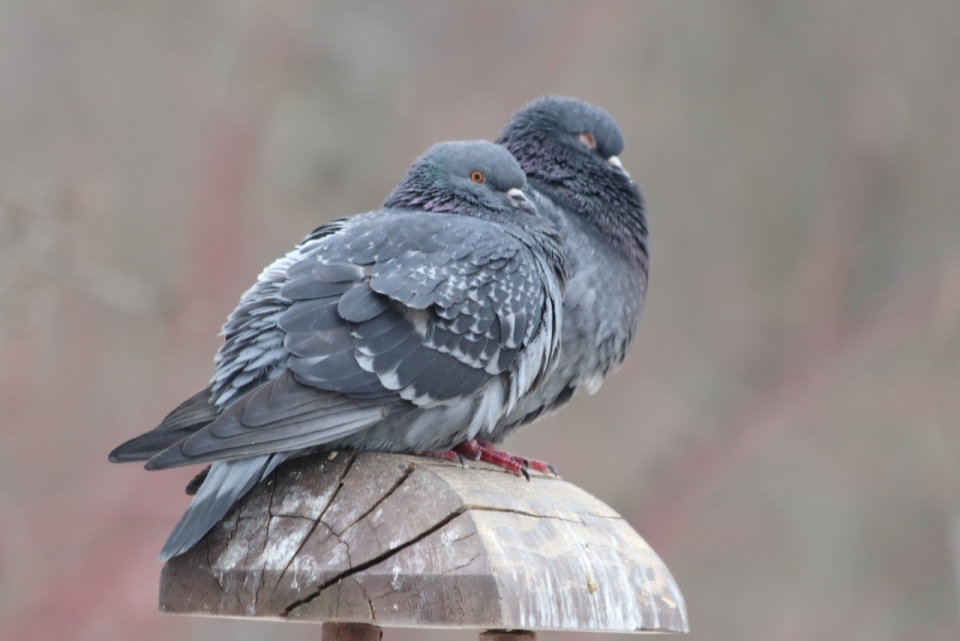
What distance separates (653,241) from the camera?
9492 millimetres

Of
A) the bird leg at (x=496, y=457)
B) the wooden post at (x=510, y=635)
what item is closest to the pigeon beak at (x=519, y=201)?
the bird leg at (x=496, y=457)

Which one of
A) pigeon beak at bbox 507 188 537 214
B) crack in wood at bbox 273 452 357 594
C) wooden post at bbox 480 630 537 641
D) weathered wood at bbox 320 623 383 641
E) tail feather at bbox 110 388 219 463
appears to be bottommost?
wooden post at bbox 480 630 537 641

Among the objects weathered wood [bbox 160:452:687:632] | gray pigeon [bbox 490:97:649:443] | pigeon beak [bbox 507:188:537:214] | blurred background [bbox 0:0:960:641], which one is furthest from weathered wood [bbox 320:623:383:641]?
blurred background [bbox 0:0:960:641]

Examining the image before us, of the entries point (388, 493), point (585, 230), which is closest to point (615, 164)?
point (585, 230)

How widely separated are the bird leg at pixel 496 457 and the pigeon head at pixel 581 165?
4.67 ft

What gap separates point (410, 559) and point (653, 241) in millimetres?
7295

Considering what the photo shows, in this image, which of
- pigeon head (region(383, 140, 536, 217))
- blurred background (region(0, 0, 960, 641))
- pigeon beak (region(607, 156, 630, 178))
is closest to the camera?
pigeon head (region(383, 140, 536, 217))

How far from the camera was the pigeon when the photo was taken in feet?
9.04

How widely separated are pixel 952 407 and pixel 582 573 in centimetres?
573

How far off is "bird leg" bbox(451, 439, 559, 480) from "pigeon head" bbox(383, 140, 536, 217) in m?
0.87

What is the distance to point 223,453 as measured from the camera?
2668 mm

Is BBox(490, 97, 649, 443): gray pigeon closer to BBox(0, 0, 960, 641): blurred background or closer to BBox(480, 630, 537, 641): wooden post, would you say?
BBox(480, 630, 537, 641): wooden post

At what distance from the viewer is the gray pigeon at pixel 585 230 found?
171 inches

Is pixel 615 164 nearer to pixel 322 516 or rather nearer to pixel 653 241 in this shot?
pixel 322 516
